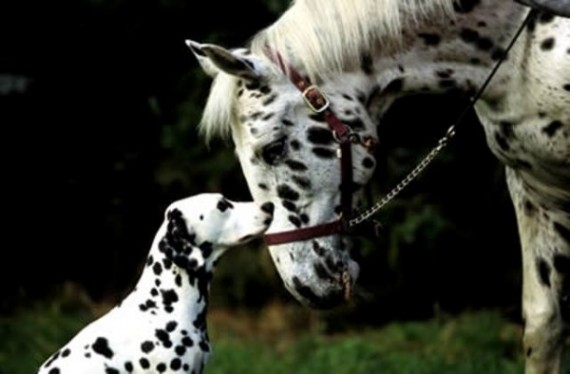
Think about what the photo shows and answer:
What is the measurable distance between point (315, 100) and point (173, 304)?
800mm

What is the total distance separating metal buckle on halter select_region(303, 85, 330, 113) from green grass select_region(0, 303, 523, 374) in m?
2.51

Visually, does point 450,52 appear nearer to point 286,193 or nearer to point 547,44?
point 547,44

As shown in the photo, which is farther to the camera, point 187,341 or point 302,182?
point 302,182

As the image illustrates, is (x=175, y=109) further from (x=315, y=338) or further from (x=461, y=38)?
(x=461, y=38)

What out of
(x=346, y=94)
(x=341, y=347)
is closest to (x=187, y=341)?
(x=346, y=94)

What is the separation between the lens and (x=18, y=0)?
9289 mm

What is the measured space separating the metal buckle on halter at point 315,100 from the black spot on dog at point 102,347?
986 millimetres

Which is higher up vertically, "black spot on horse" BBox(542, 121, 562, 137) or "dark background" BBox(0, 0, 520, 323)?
"black spot on horse" BBox(542, 121, 562, 137)

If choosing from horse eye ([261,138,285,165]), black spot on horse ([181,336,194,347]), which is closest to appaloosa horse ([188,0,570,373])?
horse eye ([261,138,285,165])

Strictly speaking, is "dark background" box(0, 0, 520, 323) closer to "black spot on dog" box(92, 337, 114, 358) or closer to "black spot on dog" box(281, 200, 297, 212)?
"black spot on dog" box(281, 200, 297, 212)

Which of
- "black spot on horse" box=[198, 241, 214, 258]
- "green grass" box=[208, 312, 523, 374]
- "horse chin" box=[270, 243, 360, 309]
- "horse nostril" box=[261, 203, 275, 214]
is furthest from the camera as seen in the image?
"green grass" box=[208, 312, 523, 374]

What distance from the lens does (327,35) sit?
553 cm

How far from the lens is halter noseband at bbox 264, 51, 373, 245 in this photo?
213 inches

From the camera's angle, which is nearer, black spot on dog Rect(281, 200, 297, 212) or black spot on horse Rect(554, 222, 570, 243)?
black spot on dog Rect(281, 200, 297, 212)
